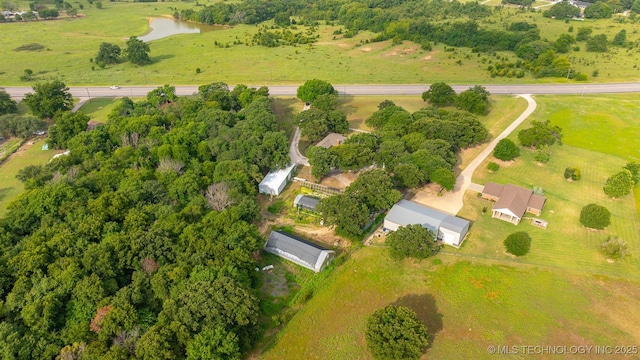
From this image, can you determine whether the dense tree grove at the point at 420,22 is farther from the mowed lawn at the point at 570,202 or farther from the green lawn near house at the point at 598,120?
the mowed lawn at the point at 570,202

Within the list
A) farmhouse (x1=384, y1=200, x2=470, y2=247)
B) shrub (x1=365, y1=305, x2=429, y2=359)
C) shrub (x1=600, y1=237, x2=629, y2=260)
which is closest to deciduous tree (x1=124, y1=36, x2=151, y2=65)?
farmhouse (x1=384, y1=200, x2=470, y2=247)

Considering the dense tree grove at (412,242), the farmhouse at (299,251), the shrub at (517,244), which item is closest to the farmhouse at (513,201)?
the shrub at (517,244)

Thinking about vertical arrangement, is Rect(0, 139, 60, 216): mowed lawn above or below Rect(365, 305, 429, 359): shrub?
below

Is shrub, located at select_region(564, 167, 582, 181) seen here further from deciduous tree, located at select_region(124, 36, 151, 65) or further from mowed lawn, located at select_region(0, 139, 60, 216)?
deciduous tree, located at select_region(124, 36, 151, 65)

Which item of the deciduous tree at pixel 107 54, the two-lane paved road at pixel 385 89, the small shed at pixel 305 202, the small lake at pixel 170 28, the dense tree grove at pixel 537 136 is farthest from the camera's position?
the small lake at pixel 170 28

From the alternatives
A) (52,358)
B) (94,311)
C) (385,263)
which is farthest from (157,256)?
(385,263)

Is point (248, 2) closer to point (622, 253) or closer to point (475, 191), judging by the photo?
point (475, 191)
